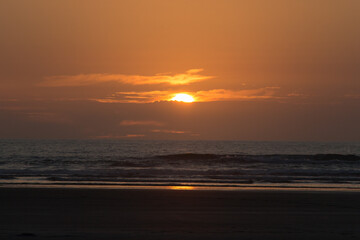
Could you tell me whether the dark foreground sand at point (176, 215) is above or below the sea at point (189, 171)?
above

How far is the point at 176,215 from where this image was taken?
11922 mm

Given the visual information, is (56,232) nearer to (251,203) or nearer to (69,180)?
(251,203)

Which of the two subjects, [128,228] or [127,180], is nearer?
[128,228]

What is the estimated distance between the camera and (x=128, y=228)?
10156 mm

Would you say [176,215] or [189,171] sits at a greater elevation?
[176,215]

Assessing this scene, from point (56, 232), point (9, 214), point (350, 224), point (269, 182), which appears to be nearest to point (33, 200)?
point (9, 214)

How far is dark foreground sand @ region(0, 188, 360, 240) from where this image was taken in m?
9.67

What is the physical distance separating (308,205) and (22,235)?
8294 millimetres

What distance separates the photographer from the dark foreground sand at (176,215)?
31.7ft

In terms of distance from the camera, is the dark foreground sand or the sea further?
the sea

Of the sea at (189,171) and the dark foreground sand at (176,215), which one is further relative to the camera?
the sea at (189,171)

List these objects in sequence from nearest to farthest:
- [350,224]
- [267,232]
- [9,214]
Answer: [267,232]
[350,224]
[9,214]

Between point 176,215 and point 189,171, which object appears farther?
point 189,171

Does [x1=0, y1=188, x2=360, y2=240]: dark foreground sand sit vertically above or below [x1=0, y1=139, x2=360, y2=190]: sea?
above
